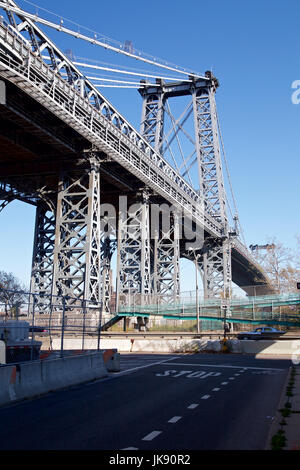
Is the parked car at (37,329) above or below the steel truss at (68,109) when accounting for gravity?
below

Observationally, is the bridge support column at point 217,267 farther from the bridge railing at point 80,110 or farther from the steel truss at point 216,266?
the bridge railing at point 80,110

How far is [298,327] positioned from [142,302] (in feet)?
57.1

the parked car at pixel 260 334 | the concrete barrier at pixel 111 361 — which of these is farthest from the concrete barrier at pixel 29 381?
the parked car at pixel 260 334

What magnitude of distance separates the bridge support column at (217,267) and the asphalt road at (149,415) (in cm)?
5149

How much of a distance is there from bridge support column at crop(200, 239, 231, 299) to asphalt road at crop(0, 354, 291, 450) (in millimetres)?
51494

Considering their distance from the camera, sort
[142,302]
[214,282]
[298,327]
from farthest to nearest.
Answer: [214,282] → [298,327] → [142,302]

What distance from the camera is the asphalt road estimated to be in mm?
6758

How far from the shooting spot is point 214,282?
227ft

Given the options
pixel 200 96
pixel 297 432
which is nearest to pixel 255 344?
pixel 297 432

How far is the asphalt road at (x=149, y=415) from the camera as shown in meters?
6.76

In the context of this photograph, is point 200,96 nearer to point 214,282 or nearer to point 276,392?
point 214,282

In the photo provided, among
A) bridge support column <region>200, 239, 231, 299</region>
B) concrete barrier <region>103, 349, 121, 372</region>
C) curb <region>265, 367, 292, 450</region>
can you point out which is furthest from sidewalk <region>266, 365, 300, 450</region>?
bridge support column <region>200, 239, 231, 299</region>

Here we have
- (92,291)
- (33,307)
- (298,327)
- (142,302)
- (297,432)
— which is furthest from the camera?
(298,327)

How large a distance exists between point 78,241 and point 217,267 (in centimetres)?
4010
